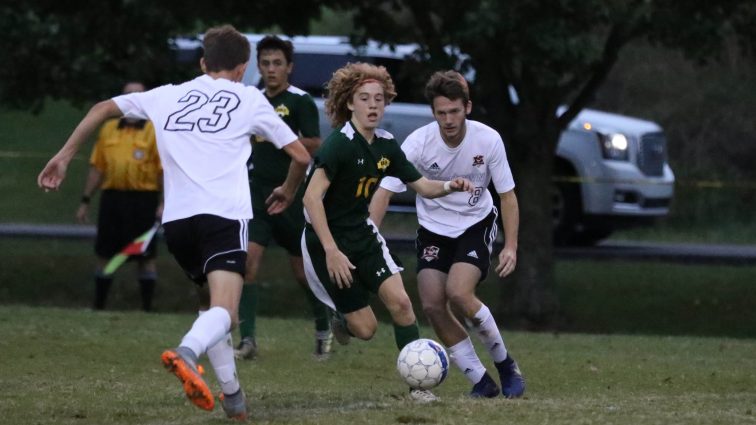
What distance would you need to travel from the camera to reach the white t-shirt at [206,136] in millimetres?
6867

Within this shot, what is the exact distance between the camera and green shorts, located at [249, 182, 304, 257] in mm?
10281

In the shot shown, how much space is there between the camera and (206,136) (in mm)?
6902

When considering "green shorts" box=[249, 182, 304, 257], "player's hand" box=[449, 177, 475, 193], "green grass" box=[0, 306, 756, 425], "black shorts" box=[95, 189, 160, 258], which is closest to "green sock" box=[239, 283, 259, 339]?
"green grass" box=[0, 306, 756, 425]

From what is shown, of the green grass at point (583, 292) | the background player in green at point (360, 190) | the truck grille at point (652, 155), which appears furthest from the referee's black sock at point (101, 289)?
the truck grille at point (652, 155)

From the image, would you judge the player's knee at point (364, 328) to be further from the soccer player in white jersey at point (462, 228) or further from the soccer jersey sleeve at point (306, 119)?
the soccer jersey sleeve at point (306, 119)

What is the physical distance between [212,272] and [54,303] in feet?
37.9


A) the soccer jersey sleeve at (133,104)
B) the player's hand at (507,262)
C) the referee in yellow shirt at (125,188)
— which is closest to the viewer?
the soccer jersey sleeve at (133,104)

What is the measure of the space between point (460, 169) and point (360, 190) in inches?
29.6

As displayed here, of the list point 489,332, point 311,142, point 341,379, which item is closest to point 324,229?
point 489,332

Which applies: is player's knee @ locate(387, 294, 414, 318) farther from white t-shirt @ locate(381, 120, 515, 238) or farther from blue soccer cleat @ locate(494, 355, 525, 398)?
blue soccer cleat @ locate(494, 355, 525, 398)

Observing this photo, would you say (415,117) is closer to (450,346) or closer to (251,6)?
(251,6)

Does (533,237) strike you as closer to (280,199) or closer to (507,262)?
(507,262)

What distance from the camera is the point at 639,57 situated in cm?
3238

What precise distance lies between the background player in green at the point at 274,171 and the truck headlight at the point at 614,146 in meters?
9.75
